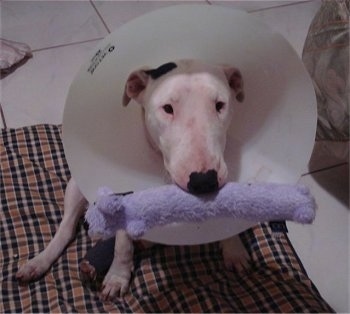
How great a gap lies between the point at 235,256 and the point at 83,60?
3.45ft

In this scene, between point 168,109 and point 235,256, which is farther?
point 235,256

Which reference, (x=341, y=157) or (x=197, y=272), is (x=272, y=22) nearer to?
(x=341, y=157)

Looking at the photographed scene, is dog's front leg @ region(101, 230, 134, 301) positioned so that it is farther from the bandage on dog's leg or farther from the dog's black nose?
the dog's black nose

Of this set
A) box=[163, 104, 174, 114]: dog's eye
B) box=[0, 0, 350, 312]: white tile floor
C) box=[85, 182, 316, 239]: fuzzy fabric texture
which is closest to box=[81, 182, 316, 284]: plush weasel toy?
box=[85, 182, 316, 239]: fuzzy fabric texture

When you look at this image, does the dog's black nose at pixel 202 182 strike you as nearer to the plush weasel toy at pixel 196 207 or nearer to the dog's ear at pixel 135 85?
the plush weasel toy at pixel 196 207

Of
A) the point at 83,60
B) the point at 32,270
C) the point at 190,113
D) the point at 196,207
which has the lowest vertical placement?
the point at 32,270

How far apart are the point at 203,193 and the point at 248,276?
1.35ft

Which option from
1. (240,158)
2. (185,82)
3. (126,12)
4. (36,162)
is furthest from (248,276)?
(126,12)

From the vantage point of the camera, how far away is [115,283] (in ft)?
3.41

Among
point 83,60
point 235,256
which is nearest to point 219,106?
point 235,256

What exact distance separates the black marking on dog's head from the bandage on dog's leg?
37 cm

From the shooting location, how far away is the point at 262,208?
0.74 metres

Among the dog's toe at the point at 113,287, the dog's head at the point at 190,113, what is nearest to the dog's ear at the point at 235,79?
the dog's head at the point at 190,113

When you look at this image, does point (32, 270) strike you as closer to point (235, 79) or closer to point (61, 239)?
point (61, 239)
